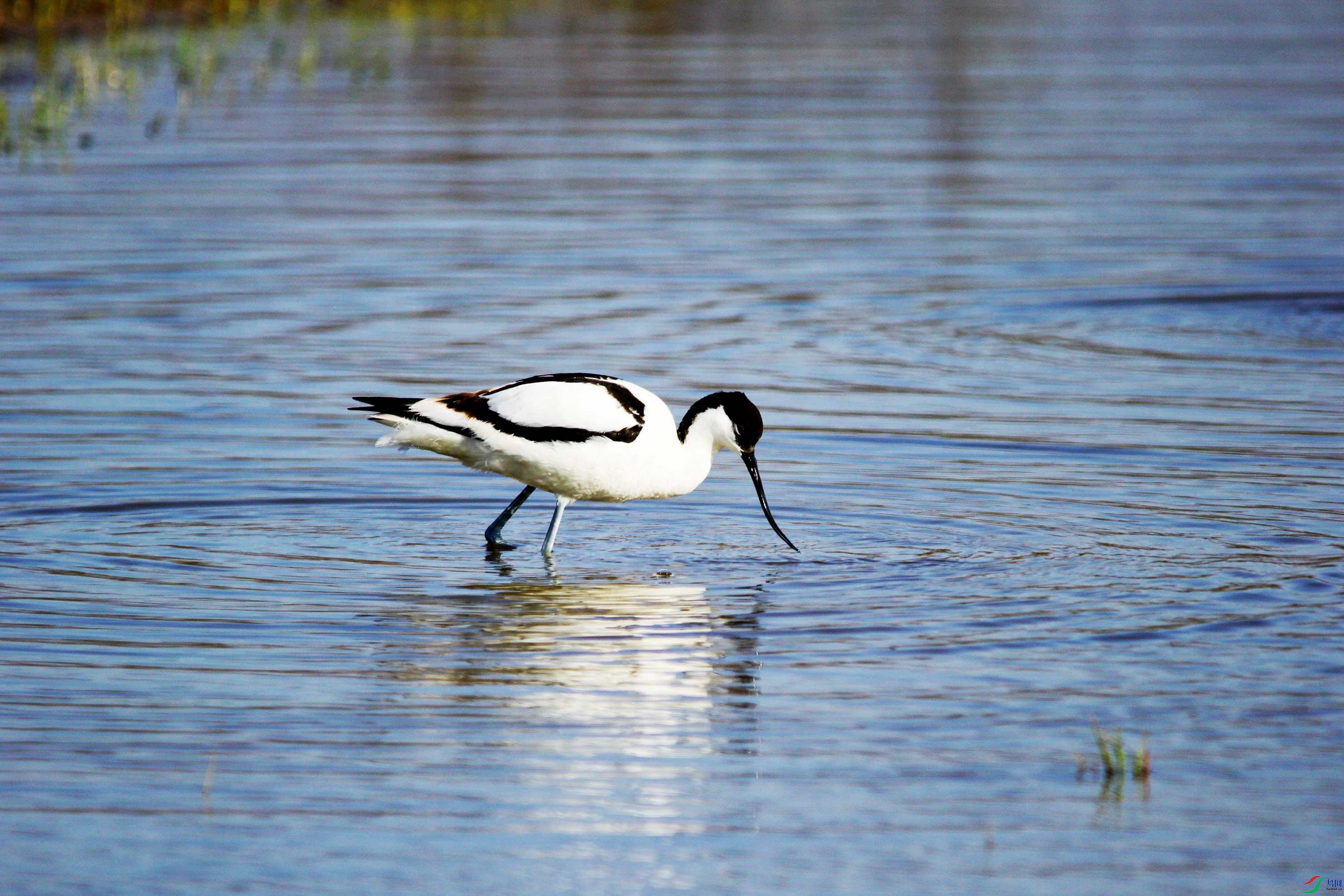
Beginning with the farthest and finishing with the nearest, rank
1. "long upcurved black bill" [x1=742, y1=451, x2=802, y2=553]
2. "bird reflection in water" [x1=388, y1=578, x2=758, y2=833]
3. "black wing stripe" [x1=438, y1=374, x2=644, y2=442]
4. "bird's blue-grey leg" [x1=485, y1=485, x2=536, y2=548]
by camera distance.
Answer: "bird's blue-grey leg" [x1=485, y1=485, x2=536, y2=548]
"long upcurved black bill" [x1=742, y1=451, x2=802, y2=553]
"black wing stripe" [x1=438, y1=374, x2=644, y2=442]
"bird reflection in water" [x1=388, y1=578, x2=758, y2=833]

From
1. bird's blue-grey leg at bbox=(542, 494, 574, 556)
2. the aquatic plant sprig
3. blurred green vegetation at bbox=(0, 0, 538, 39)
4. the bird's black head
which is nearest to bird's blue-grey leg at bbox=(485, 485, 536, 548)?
bird's blue-grey leg at bbox=(542, 494, 574, 556)

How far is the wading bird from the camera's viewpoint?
362 inches

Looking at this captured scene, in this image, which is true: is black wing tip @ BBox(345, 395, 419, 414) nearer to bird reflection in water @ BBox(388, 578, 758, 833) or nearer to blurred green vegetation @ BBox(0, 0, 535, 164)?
bird reflection in water @ BBox(388, 578, 758, 833)

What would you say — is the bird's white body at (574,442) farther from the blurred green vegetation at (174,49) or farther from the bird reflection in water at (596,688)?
the blurred green vegetation at (174,49)

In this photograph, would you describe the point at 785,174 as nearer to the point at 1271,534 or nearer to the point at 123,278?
the point at 123,278

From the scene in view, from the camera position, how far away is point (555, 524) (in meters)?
9.45

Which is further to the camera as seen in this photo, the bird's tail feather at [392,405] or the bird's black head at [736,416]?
the bird's black head at [736,416]

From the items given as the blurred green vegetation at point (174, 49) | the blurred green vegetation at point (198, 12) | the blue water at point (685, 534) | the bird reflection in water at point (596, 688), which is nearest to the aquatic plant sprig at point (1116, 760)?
the blue water at point (685, 534)

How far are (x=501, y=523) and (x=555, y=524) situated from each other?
0.31 m

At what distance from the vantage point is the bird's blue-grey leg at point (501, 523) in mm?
9586

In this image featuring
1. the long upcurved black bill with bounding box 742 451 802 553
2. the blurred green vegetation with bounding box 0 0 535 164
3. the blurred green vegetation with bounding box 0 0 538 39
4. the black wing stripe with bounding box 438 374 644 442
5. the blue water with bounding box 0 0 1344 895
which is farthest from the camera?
the blurred green vegetation with bounding box 0 0 538 39

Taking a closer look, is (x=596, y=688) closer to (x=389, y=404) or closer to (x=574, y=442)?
(x=574, y=442)

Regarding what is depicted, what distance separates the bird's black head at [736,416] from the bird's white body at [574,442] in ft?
0.09

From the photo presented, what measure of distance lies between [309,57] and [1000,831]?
2636cm
